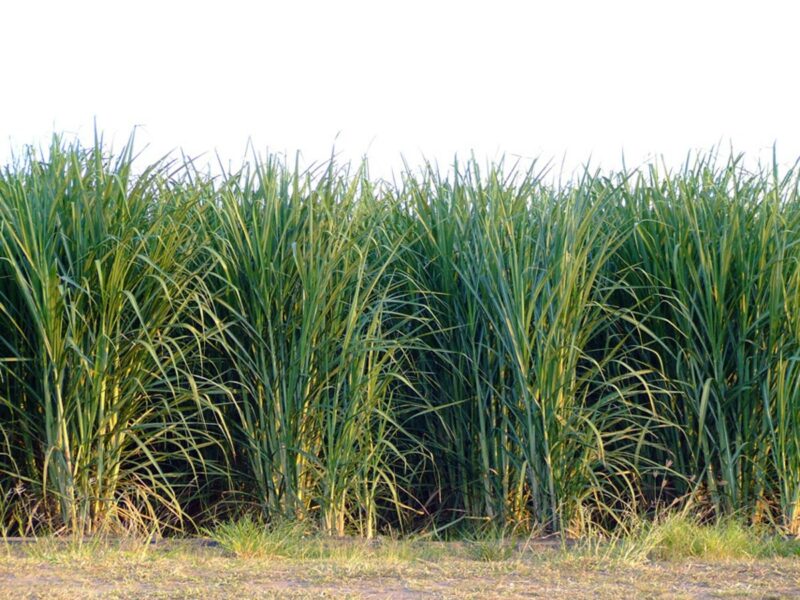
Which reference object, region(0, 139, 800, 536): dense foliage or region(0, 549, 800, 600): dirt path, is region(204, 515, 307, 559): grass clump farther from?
region(0, 139, 800, 536): dense foliage

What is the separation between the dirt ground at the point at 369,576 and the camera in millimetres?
3680

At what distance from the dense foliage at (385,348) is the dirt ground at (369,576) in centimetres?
62

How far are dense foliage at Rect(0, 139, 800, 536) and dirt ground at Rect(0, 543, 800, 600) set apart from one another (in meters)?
0.62

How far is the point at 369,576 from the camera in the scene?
3.96 m

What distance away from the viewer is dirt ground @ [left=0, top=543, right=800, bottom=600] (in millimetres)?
3680

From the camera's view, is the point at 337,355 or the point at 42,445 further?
the point at 337,355

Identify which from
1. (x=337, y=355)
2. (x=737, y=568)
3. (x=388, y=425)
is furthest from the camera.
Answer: (x=388, y=425)

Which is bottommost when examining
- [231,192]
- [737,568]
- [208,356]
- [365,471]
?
[737,568]

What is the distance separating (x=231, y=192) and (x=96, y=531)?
1.77 metres

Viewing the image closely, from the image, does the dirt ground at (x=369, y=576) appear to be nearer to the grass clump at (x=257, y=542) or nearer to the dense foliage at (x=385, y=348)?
the grass clump at (x=257, y=542)

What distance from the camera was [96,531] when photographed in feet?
15.4

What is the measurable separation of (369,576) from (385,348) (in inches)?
49.6

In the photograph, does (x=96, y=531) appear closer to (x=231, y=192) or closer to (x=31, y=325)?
(x=31, y=325)

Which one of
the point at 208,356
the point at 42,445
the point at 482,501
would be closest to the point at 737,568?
the point at 482,501
